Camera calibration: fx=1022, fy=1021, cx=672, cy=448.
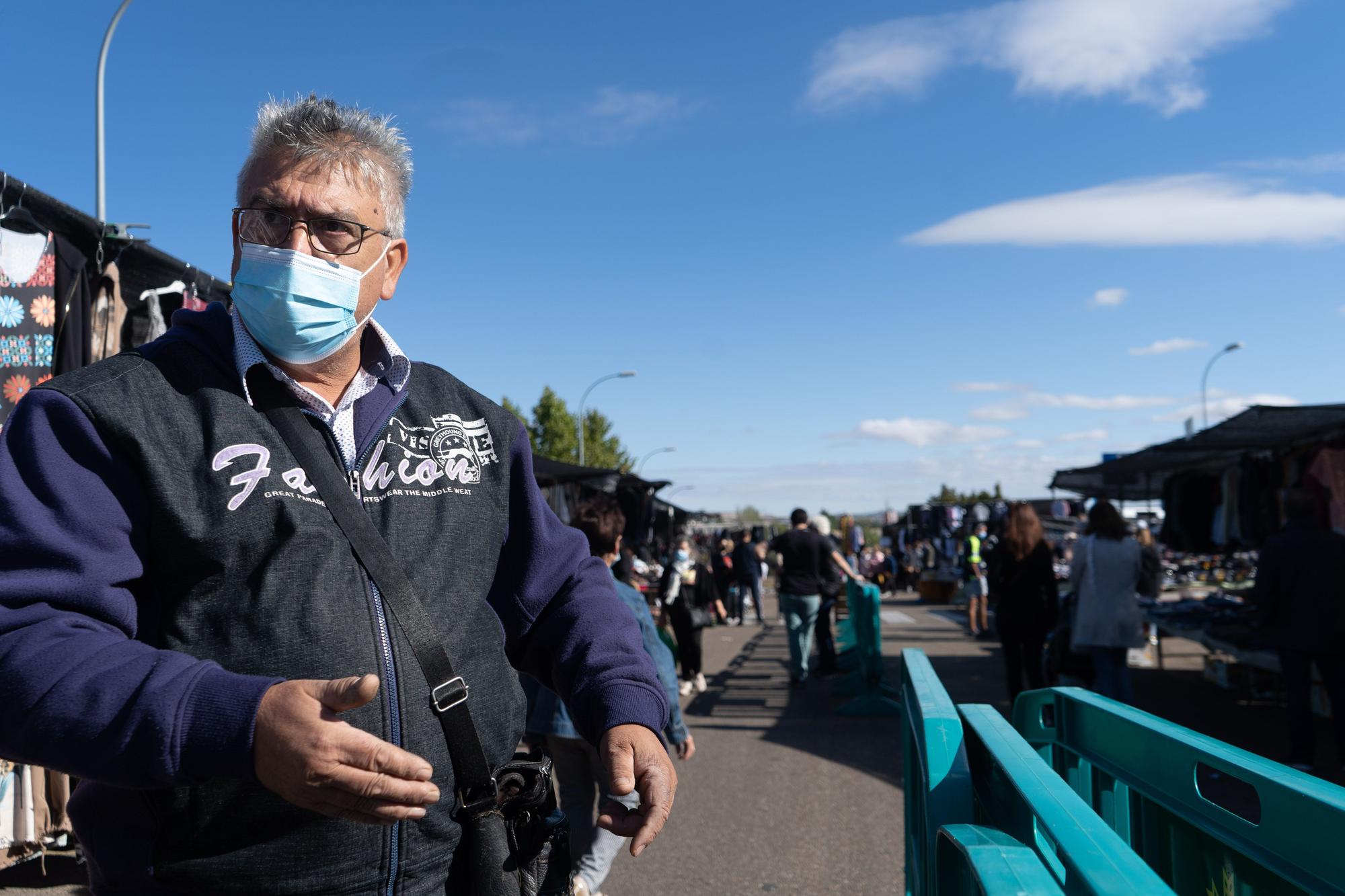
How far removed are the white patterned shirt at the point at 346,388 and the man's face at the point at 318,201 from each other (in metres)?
0.11

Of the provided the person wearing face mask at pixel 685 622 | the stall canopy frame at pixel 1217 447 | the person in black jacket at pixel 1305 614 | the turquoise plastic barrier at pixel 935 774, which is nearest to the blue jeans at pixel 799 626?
the person wearing face mask at pixel 685 622

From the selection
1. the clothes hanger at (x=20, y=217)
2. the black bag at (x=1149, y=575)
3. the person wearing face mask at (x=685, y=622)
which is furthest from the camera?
the person wearing face mask at (x=685, y=622)

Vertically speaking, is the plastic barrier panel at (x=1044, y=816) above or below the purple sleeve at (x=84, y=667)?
below

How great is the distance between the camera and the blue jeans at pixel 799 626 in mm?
11578

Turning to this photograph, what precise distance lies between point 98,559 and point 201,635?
0.55 ft

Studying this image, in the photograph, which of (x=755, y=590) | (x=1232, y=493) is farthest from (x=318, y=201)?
(x=755, y=590)

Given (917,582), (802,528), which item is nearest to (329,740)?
(802,528)

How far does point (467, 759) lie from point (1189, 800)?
1.22 metres

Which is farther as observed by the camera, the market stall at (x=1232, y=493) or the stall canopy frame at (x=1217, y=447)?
the market stall at (x=1232, y=493)

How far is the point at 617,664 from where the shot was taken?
174 cm

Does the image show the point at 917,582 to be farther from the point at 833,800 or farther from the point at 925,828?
the point at 925,828

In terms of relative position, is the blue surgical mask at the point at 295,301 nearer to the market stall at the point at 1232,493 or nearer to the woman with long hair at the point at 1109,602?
the market stall at the point at 1232,493

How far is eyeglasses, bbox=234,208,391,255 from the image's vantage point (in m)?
1.77

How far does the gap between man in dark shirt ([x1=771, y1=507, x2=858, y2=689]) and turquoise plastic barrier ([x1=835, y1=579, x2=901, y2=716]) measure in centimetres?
59
